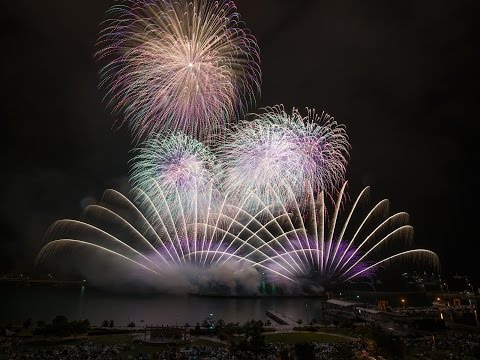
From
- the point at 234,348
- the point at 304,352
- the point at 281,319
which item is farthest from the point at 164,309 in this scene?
the point at 304,352

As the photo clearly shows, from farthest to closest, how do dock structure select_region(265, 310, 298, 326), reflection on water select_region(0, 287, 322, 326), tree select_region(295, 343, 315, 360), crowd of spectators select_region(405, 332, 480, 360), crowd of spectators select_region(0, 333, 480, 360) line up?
reflection on water select_region(0, 287, 322, 326) < dock structure select_region(265, 310, 298, 326) < crowd of spectators select_region(405, 332, 480, 360) < crowd of spectators select_region(0, 333, 480, 360) < tree select_region(295, 343, 315, 360)

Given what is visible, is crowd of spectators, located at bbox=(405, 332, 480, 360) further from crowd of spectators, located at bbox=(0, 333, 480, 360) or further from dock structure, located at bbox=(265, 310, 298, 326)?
dock structure, located at bbox=(265, 310, 298, 326)

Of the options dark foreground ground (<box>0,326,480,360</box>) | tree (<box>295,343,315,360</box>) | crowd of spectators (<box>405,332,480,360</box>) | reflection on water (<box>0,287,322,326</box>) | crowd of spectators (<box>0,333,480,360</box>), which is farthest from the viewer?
reflection on water (<box>0,287,322,326</box>)

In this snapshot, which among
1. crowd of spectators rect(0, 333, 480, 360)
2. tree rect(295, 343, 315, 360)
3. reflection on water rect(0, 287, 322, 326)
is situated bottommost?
crowd of spectators rect(0, 333, 480, 360)

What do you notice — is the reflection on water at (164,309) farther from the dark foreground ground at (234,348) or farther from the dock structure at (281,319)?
the dark foreground ground at (234,348)

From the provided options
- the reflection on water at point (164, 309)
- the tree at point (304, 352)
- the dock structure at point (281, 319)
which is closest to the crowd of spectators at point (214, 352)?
the tree at point (304, 352)

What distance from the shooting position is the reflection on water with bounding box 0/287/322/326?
2349 inches

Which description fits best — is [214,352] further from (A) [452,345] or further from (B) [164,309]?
(B) [164,309]

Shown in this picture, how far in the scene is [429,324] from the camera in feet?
145

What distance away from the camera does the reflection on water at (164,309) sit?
2349 inches

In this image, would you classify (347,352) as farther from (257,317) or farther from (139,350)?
(257,317)

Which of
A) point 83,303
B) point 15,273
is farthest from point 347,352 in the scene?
point 15,273

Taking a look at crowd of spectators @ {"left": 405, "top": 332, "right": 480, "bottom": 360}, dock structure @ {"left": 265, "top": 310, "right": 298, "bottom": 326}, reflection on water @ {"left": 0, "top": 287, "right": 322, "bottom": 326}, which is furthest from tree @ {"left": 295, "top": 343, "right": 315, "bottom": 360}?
reflection on water @ {"left": 0, "top": 287, "right": 322, "bottom": 326}

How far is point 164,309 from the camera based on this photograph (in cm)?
6988
